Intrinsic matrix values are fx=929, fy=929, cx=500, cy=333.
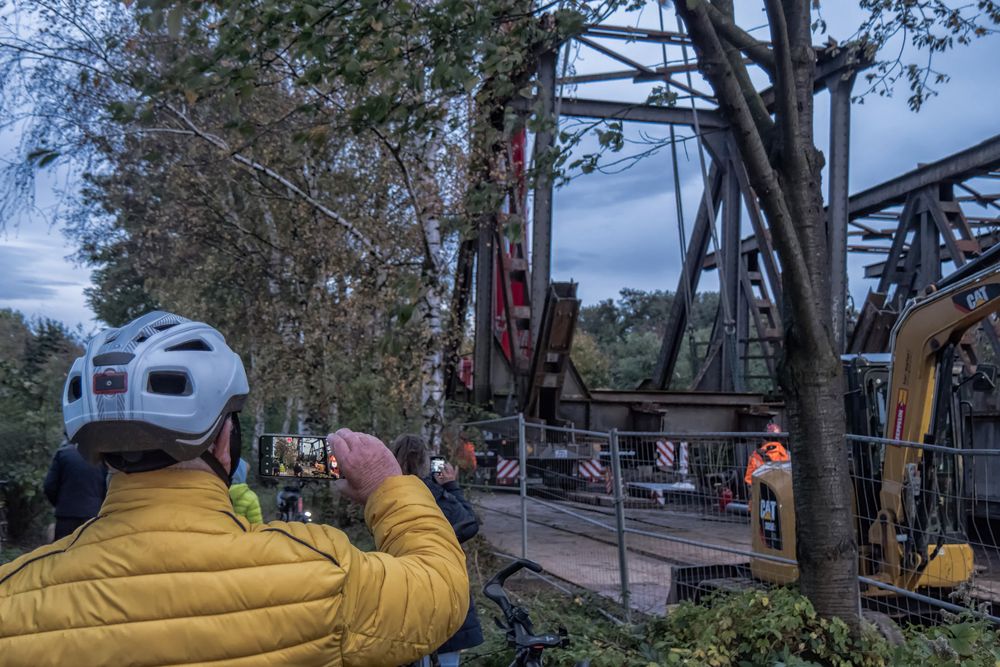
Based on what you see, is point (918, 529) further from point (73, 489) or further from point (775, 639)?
point (73, 489)

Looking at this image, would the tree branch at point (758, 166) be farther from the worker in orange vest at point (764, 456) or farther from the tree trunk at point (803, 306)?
the worker in orange vest at point (764, 456)

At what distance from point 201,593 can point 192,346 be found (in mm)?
435

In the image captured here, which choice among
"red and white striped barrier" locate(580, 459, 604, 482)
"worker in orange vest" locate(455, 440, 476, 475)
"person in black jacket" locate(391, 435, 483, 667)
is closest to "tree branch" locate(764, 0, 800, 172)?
"person in black jacket" locate(391, 435, 483, 667)

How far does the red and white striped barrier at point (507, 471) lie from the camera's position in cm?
1040

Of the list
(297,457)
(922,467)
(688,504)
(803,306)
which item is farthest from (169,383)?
(922,467)

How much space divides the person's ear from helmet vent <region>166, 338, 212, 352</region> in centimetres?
15

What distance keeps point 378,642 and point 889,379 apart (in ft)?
19.3

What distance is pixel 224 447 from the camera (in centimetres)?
178

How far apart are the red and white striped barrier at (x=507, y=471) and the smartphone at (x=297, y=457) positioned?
8077 millimetres

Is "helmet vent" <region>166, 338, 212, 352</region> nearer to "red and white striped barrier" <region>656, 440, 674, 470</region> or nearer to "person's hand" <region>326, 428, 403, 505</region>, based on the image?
"person's hand" <region>326, 428, 403, 505</region>

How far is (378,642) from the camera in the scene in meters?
1.66

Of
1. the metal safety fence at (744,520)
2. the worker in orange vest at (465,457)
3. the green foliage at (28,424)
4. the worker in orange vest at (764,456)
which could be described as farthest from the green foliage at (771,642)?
the green foliage at (28,424)

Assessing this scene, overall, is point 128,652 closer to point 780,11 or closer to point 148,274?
point 780,11

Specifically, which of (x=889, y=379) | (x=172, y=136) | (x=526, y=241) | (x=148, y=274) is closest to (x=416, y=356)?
(x=526, y=241)
